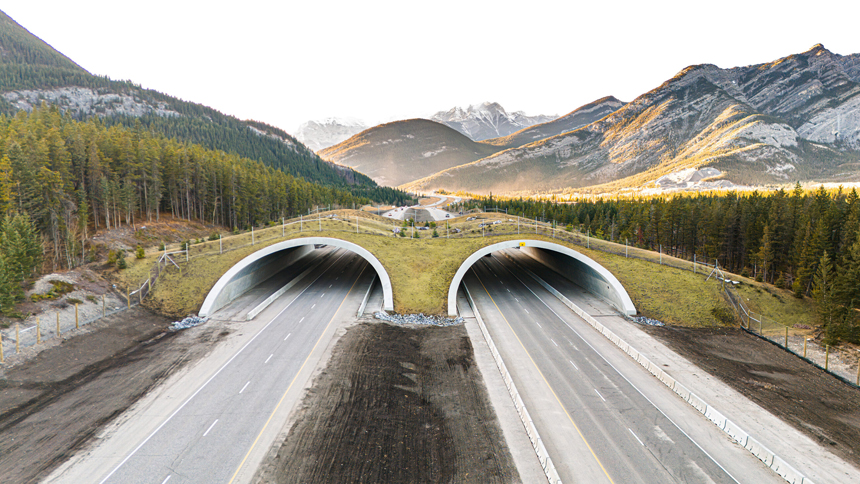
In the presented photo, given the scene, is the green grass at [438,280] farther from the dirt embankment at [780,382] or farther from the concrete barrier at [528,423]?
the concrete barrier at [528,423]

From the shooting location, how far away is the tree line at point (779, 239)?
3231 cm

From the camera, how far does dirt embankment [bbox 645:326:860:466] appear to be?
1973cm

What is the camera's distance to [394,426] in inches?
749

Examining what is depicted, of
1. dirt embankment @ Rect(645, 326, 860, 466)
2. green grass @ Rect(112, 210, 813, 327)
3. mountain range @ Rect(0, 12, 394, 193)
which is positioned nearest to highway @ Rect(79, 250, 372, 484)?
green grass @ Rect(112, 210, 813, 327)

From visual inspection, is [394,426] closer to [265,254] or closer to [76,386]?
[76,386]

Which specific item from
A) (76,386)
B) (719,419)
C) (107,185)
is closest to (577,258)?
(719,419)

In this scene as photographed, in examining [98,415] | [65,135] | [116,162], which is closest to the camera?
[98,415]

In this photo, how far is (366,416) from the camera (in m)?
19.8

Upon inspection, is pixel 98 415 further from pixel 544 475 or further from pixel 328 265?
pixel 328 265

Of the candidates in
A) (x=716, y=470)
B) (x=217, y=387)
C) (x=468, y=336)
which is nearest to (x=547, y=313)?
(x=468, y=336)

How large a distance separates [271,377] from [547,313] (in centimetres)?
2531

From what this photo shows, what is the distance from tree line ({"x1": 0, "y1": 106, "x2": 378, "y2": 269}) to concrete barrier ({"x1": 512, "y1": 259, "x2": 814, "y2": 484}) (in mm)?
60476

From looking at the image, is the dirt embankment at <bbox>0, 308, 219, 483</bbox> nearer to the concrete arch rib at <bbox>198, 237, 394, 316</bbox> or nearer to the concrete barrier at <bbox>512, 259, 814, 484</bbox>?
the concrete arch rib at <bbox>198, 237, 394, 316</bbox>

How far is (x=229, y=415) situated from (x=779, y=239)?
62401 millimetres
